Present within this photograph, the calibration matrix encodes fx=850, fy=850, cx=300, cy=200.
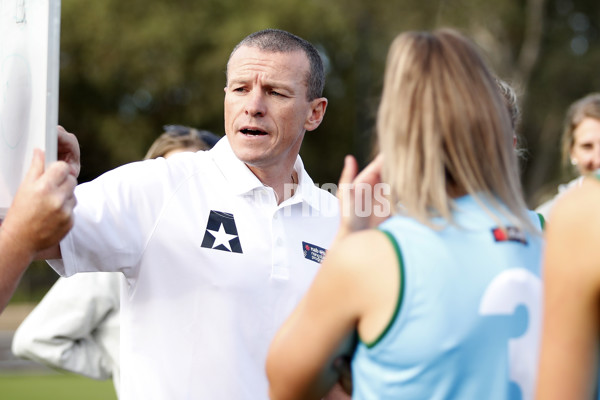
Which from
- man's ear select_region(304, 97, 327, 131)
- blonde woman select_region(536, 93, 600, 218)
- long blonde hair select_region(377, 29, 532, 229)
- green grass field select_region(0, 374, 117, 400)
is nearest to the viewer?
long blonde hair select_region(377, 29, 532, 229)

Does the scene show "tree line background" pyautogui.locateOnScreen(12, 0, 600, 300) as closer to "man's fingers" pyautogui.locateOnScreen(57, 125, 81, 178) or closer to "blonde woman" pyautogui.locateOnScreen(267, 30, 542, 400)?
"man's fingers" pyautogui.locateOnScreen(57, 125, 81, 178)

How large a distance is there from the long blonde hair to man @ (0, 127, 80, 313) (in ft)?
2.91

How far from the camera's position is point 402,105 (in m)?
2.09

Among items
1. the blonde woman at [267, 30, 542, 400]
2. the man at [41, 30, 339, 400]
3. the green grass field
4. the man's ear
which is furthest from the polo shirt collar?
A: the green grass field

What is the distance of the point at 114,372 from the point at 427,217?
292 centimetres

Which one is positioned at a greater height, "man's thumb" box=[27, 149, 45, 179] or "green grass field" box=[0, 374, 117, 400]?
"man's thumb" box=[27, 149, 45, 179]

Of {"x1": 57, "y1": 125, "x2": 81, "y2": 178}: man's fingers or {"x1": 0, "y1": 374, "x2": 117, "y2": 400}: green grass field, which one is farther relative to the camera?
{"x1": 0, "y1": 374, "x2": 117, "y2": 400}: green grass field

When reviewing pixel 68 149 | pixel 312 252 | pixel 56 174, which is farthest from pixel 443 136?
pixel 312 252

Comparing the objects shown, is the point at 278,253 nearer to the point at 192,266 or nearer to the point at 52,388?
the point at 192,266

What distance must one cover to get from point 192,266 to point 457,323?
1.49m

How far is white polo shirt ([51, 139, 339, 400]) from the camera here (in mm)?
3146

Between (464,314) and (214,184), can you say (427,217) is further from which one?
(214,184)

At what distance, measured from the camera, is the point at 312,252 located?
3.57 metres

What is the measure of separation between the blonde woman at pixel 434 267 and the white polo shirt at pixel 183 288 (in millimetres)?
1075
